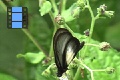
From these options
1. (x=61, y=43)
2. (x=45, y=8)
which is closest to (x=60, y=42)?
(x=61, y=43)

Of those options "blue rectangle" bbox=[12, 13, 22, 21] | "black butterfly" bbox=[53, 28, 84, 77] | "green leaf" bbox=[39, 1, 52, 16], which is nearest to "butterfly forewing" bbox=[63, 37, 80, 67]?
"black butterfly" bbox=[53, 28, 84, 77]

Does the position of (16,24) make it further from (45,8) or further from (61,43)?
(61,43)
